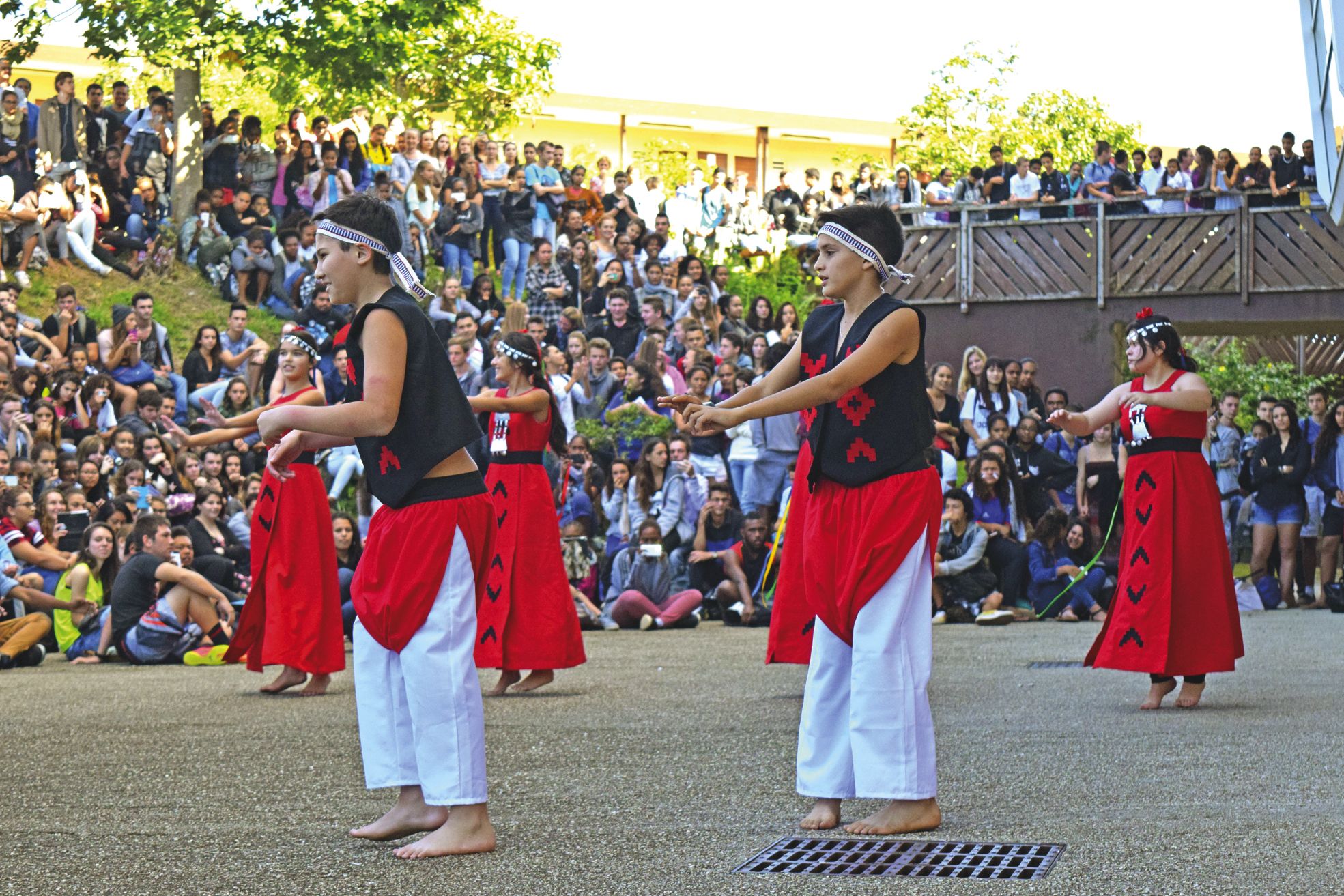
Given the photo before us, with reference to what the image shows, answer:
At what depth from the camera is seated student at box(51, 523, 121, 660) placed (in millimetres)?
12625

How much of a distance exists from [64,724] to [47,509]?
18.7 feet

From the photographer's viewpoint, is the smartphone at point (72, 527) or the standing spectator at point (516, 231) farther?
the standing spectator at point (516, 231)

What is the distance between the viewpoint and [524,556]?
9.20m

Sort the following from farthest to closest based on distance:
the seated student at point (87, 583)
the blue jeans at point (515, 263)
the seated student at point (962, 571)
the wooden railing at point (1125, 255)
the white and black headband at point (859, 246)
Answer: the wooden railing at point (1125, 255) < the blue jeans at point (515, 263) < the seated student at point (962, 571) < the seated student at point (87, 583) < the white and black headband at point (859, 246)

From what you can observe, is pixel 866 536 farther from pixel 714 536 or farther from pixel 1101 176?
pixel 1101 176

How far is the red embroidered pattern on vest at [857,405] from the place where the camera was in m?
5.20

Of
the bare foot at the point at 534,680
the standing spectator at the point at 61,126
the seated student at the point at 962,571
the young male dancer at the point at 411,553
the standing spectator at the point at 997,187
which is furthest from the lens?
the standing spectator at the point at 997,187

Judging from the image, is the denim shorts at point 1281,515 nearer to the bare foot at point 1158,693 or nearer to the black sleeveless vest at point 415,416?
the bare foot at point 1158,693

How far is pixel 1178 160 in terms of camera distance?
24016 mm

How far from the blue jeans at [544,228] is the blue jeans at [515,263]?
0.92 feet

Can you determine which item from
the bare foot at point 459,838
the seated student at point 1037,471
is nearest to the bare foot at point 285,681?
the bare foot at point 459,838

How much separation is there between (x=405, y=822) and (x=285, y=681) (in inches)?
184
